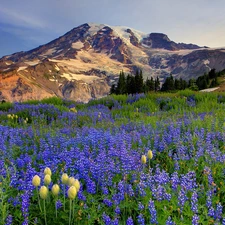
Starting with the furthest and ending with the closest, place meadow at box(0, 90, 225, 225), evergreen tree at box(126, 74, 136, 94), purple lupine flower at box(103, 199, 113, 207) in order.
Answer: evergreen tree at box(126, 74, 136, 94) < purple lupine flower at box(103, 199, 113, 207) < meadow at box(0, 90, 225, 225)

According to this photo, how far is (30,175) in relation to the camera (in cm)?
256

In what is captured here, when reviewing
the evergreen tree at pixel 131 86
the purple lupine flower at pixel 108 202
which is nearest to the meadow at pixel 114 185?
the purple lupine flower at pixel 108 202

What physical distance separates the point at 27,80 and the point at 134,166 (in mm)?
153053

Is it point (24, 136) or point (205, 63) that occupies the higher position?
point (205, 63)

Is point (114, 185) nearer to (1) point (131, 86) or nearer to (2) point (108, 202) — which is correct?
(2) point (108, 202)

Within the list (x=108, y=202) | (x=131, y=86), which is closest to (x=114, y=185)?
(x=108, y=202)

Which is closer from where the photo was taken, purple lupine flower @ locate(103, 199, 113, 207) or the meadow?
the meadow

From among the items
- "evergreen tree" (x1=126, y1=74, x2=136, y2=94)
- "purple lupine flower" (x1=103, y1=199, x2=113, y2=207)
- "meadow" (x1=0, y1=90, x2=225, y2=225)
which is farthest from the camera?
"evergreen tree" (x1=126, y1=74, x2=136, y2=94)

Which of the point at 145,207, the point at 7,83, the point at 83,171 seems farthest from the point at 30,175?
the point at 7,83

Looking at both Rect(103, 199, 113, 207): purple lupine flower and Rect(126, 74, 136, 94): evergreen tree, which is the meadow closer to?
Rect(103, 199, 113, 207): purple lupine flower

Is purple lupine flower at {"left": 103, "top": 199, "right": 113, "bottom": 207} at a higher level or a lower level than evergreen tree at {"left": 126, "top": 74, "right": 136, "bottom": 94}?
lower

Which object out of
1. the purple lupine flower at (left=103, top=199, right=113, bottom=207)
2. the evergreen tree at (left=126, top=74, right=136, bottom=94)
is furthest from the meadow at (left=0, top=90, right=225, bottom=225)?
the evergreen tree at (left=126, top=74, right=136, bottom=94)

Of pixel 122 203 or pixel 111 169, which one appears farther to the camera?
pixel 111 169

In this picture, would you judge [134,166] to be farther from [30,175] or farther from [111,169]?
[30,175]
